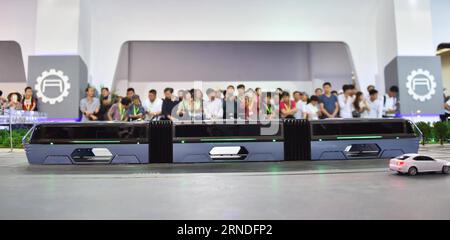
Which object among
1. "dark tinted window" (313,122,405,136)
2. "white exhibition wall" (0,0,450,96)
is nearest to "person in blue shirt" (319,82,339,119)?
"dark tinted window" (313,122,405,136)

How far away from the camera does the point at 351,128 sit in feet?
18.5

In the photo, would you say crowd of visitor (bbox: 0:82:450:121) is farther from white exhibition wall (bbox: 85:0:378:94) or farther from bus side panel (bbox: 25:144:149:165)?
white exhibition wall (bbox: 85:0:378:94)

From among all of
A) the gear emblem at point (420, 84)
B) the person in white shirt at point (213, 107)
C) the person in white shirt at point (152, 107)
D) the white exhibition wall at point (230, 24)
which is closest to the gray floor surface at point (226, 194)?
the person in white shirt at point (213, 107)

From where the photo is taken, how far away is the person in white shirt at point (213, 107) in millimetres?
6988

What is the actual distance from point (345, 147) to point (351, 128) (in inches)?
13.5

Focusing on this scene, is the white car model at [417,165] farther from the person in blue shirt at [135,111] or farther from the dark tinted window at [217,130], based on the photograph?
the person in blue shirt at [135,111]

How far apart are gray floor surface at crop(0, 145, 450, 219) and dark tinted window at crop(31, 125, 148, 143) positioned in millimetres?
946

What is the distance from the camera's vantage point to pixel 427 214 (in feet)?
7.29

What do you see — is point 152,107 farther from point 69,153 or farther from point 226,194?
point 226,194

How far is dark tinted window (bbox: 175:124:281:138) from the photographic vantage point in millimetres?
5527

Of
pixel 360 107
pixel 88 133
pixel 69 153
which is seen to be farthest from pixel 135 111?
pixel 360 107
